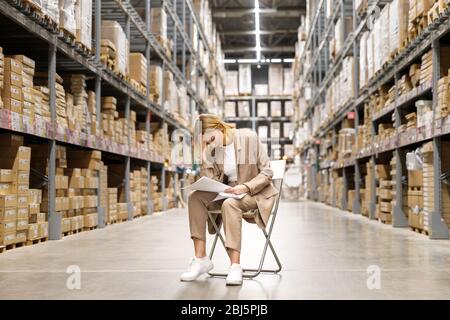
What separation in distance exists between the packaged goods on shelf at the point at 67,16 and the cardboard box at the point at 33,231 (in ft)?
8.40

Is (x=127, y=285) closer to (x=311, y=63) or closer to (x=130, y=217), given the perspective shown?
(x=130, y=217)

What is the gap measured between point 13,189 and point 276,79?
25.4m

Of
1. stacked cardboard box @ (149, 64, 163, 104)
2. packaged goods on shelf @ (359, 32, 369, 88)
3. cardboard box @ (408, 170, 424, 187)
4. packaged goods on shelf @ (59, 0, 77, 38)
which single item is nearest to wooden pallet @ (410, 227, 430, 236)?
cardboard box @ (408, 170, 424, 187)

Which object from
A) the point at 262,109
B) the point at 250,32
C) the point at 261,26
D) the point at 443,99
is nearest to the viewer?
the point at 443,99

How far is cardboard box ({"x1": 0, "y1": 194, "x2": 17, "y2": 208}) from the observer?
5.78m

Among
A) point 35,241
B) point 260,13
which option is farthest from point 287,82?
point 35,241

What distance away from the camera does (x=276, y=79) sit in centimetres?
3056

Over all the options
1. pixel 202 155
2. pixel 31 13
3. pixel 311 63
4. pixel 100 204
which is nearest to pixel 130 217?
pixel 100 204

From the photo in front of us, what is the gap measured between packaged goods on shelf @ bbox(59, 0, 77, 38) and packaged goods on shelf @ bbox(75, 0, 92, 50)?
9.6 inches

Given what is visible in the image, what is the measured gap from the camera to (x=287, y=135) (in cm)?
3094

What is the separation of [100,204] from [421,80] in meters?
5.18

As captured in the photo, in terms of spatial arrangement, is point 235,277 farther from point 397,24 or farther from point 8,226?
point 397,24

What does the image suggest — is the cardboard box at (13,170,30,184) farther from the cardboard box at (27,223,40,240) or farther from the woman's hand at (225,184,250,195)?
the woman's hand at (225,184,250,195)

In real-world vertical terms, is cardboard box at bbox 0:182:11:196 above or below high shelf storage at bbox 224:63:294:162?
below
